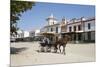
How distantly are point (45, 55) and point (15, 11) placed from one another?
0.71m

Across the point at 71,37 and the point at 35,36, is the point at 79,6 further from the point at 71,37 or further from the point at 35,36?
the point at 35,36

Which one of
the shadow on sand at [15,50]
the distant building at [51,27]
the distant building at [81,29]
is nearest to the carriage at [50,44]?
the distant building at [51,27]

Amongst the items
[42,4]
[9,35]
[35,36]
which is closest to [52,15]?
[42,4]

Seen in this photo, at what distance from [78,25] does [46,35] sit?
20.4 inches

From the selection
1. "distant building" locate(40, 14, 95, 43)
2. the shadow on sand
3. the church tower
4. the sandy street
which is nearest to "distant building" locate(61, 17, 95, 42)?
"distant building" locate(40, 14, 95, 43)

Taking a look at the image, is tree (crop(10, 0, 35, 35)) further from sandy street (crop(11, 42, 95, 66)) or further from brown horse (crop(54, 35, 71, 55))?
brown horse (crop(54, 35, 71, 55))

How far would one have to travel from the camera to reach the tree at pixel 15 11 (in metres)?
2.44

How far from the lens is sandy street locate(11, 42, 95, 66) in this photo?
2.49 meters

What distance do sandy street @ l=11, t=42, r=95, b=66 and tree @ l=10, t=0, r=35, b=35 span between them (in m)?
0.21

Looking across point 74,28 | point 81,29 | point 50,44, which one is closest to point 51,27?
point 50,44

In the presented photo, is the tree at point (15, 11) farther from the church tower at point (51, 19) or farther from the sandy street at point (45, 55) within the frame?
the church tower at point (51, 19)

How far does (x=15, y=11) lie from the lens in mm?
2465

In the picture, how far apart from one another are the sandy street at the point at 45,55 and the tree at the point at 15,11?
8.4 inches

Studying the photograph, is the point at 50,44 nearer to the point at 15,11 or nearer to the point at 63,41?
the point at 63,41
